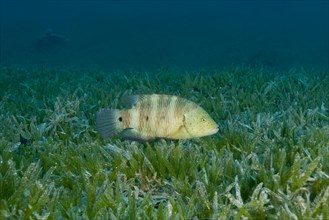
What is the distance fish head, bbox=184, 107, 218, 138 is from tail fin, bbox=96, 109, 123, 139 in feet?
2.15

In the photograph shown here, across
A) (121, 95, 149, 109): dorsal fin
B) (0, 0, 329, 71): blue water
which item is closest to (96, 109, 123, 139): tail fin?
(121, 95, 149, 109): dorsal fin

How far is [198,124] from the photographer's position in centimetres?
351

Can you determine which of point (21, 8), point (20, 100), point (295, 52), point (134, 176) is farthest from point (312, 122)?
point (21, 8)

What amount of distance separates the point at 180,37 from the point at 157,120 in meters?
35.5

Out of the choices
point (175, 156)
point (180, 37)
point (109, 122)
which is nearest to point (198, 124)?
point (175, 156)

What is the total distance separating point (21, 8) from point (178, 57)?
160ft

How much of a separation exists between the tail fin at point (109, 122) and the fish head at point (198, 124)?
656 mm

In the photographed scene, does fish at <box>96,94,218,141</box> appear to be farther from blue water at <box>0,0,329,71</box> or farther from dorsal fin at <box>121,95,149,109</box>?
blue water at <box>0,0,329,71</box>

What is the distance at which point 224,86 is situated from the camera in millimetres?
7000

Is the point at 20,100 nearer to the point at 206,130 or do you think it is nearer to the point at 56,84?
the point at 56,84

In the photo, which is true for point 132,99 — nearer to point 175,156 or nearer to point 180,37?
point 175,156

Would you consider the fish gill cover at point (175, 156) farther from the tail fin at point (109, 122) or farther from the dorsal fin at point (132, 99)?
the dorsal fin at point (132, 99)

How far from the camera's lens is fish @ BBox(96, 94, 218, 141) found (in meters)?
3.54

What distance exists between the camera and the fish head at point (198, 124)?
352 cm
